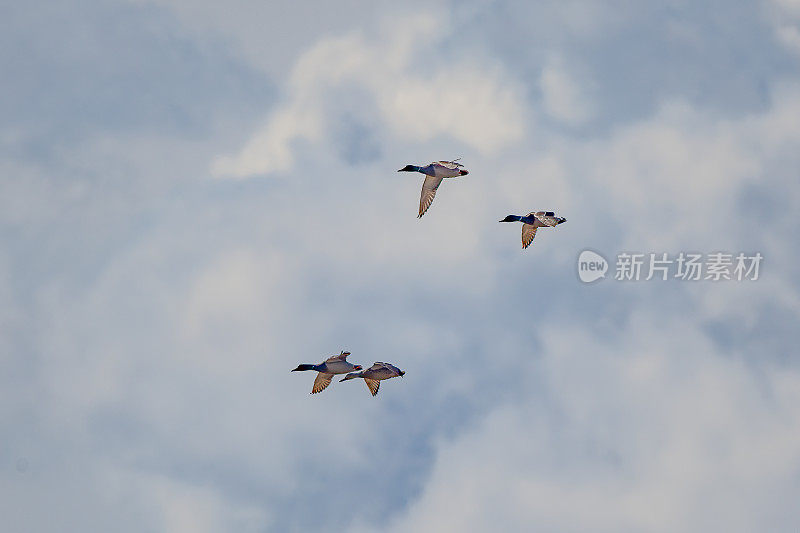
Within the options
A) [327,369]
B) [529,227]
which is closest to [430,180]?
[529,227]

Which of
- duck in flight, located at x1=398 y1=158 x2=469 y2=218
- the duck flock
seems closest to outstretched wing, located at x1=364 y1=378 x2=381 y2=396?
the duck flock

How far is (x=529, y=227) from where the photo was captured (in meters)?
164

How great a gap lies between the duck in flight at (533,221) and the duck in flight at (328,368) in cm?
2657

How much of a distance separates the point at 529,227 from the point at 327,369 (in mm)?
31088

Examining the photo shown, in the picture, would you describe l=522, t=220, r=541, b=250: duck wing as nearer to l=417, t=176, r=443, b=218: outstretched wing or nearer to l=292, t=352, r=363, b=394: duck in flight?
l=417, t=176, r=443, b=218: outstretched wing

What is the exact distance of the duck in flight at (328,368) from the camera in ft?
529

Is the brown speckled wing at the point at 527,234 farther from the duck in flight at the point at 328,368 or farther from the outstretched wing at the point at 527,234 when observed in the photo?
the duck in flight at the point at 328,368

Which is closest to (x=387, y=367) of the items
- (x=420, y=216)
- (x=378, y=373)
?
(x=378, y=373)

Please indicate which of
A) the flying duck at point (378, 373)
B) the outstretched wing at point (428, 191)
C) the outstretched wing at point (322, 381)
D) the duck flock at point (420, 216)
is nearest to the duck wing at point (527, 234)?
the duck flock at point (420, 216)

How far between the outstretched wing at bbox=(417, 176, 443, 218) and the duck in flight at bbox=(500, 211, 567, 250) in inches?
493

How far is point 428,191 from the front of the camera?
15625 centimetres

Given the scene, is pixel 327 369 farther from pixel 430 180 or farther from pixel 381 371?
pixel 430 180

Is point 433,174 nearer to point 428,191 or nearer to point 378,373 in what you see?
point 428,191

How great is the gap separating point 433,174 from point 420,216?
6.04 m
